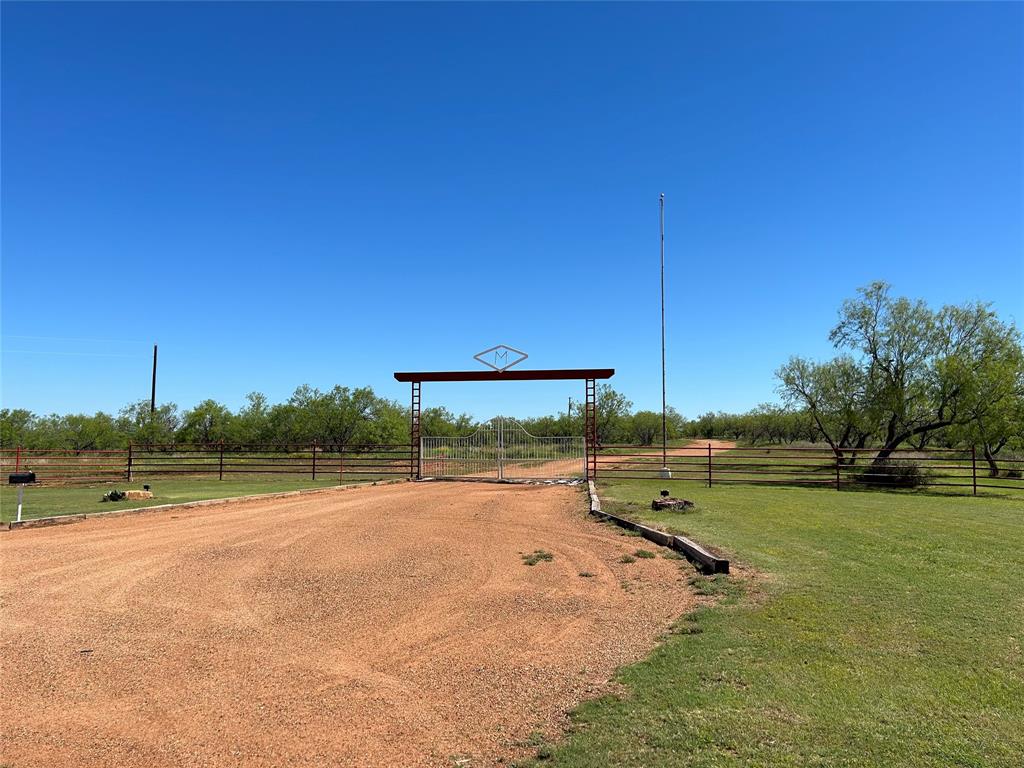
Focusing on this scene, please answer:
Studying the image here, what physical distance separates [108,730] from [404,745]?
5.78ft

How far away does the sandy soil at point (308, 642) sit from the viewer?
3.29 metres

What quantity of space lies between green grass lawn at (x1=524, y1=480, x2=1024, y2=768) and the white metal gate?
12719 millimetres

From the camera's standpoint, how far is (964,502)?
14711 mm

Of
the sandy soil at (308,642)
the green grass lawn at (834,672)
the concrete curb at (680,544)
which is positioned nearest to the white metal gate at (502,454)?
the concrete curb at (680,544)

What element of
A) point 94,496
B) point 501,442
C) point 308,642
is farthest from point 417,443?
point 308,642

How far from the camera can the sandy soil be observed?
329 cm

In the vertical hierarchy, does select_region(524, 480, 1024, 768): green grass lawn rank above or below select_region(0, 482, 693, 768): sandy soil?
above

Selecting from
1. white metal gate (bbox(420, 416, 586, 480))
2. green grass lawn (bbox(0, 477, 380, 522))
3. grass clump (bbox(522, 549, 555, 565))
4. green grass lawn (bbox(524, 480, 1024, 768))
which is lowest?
green grass lawn (bbox(0, 477, 380, 522))

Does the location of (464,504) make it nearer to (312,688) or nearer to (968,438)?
(312,688)

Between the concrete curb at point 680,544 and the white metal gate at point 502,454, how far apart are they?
866 centimetres

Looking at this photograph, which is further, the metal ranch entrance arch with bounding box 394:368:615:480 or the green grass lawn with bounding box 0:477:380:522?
the metal ranch entrance arch with bounding box 394:368:615:480

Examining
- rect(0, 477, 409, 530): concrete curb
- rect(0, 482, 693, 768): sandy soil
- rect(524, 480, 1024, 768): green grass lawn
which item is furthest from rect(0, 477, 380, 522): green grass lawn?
rect(524, 480, 1024, 768): green grass lawn

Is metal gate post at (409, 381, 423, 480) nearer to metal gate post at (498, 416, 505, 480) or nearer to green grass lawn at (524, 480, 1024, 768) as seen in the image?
metal gate post at (498, 416, 505, 480)

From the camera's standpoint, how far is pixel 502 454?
68.0ft
